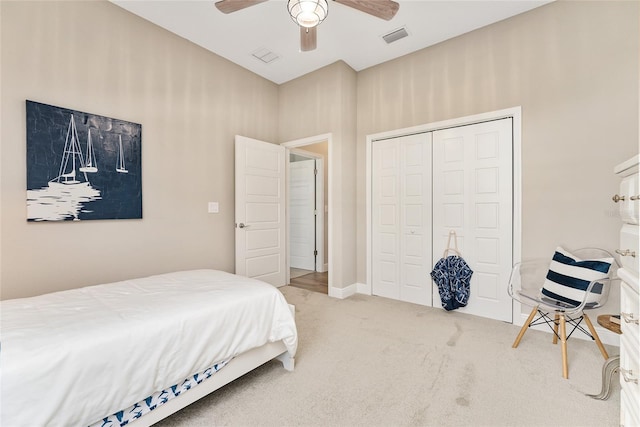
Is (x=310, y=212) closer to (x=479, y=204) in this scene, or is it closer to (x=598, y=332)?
(x=479, y=204)

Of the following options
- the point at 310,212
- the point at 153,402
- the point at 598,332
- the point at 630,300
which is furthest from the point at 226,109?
the point at 598,332

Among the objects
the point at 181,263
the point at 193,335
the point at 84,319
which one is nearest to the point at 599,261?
the point at 193,335

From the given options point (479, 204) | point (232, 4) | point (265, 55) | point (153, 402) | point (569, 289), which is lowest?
point (153, 402)

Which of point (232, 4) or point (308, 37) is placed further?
point (308, 37)

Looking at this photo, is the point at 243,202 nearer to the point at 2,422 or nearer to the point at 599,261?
the point at 2,422

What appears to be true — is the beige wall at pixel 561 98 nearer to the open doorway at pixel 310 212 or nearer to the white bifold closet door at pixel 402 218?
the white bifold closet door at pixel 402 218

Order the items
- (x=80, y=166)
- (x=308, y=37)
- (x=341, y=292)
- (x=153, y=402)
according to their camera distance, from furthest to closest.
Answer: (x=341, y=292), (x=80, y=166), (x=308, y=37), (x=153, y=402)

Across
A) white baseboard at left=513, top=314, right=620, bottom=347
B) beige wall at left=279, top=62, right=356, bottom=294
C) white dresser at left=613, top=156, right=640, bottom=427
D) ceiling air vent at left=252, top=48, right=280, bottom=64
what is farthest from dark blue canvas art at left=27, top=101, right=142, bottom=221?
white baseboard at left=513, top=314, right=620, bottom=347

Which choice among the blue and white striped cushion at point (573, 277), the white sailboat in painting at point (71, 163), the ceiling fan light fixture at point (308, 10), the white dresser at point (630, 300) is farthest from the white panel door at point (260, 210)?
the white dresser at point (630, 300)

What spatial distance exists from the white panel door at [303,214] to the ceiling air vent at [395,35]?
2402 millimetres

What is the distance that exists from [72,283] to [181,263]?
93 centimetres

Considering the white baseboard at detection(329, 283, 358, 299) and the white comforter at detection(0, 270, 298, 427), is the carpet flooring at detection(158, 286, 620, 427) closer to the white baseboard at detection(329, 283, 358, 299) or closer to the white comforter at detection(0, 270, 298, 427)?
the white comforter at detection(0, 270, 298, 427)

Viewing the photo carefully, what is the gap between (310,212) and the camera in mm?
5363

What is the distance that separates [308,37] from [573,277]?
107 inches
